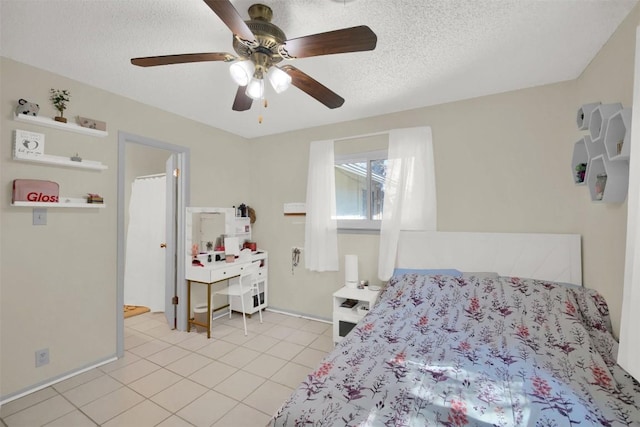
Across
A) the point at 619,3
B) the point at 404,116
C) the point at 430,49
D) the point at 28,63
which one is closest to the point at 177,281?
the point at 28,63

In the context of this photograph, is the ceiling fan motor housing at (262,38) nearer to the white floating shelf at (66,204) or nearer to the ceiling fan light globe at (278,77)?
the ceiling fan light globe at (278,77)

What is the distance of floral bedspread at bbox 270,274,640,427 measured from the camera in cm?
110

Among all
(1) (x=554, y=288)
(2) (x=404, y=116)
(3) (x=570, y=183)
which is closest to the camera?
(1) (x=554, y=288)

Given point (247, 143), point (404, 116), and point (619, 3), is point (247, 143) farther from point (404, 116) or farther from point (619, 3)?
point (619, 3)

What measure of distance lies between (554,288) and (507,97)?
1.68 metres

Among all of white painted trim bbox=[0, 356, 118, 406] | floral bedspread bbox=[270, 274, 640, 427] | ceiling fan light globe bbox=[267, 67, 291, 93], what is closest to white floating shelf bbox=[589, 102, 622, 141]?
floral bedspread bbox=[270, 274, 640, 427]

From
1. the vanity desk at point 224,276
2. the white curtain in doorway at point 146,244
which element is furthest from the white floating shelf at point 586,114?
the white curtain in doorway at point 146,244

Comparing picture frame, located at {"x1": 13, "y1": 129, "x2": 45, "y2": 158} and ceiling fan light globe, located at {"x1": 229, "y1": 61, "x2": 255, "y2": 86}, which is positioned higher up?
ceiling fan light globe, located at {"x1": 229, "y1": 61, "x2": 255, "y2": 86}

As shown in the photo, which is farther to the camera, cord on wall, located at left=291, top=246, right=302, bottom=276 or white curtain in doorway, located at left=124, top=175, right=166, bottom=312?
white curtain in doorway, located at left=124, top=175, right=166, bottom=312

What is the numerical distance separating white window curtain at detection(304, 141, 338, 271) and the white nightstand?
0.52m

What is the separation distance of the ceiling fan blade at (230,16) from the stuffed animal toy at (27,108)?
1896mm

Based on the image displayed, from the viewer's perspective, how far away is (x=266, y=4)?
149cm

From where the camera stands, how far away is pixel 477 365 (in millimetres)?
1449

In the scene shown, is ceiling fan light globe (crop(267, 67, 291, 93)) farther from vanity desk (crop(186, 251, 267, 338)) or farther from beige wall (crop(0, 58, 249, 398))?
vanity desk (crop(186, 251, 267, 338))
